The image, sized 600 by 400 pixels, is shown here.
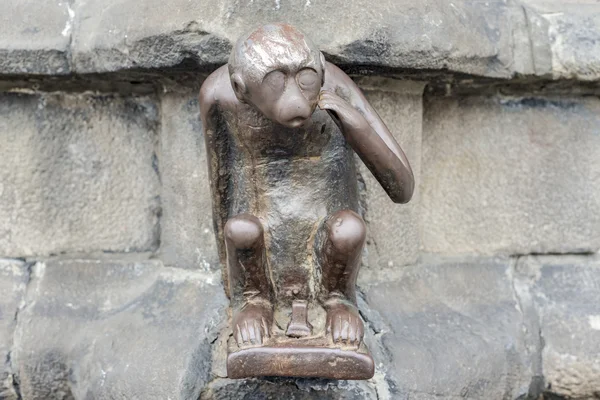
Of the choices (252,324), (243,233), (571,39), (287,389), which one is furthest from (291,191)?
(571,39)

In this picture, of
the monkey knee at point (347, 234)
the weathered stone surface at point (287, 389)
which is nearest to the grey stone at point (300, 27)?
the monkey knee at point (347, 234)

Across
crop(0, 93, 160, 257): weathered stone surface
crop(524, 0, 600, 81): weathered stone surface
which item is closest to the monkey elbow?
crop(524, 0, 600, 81): weathered stone surface

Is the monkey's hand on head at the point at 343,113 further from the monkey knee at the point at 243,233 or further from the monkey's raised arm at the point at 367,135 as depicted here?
the monkey knee at the point at 243,233

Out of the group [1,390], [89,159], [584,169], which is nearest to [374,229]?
[584,169]

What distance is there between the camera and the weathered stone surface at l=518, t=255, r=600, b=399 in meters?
1.50

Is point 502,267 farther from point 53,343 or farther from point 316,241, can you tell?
point 53,343

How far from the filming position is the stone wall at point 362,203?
51.8 inches

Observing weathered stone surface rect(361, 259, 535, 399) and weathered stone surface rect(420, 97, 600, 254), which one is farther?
weathered stone surface rect(420, 97, 600, 254)

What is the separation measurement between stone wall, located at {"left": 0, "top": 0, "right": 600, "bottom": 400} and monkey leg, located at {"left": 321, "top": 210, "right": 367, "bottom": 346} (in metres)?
0.16

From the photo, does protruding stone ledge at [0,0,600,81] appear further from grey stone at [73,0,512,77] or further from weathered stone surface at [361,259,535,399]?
weathered stone surface at [361,259,535,399]

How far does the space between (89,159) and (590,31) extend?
3.76 ft

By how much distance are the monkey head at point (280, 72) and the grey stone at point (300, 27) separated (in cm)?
20

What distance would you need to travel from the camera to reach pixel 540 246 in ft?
5.32

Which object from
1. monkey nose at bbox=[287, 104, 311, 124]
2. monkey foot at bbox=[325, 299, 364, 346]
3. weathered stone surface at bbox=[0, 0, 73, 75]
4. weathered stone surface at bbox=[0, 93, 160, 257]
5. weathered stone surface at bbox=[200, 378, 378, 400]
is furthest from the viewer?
weathered stone surface at bbox=[0, 93, 160, 257]
